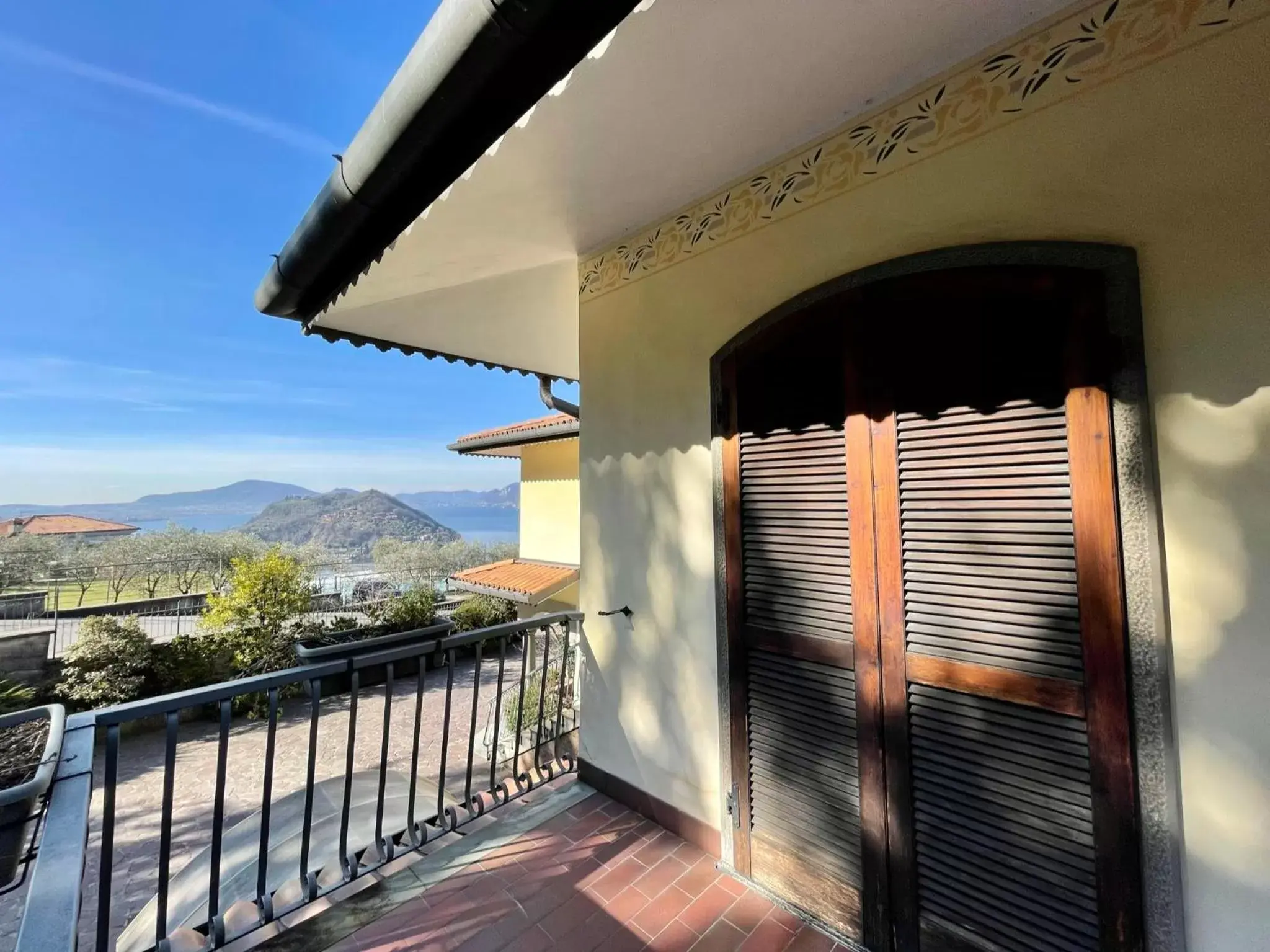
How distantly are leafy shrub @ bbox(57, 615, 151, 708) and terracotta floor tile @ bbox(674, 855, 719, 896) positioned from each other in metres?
9.18

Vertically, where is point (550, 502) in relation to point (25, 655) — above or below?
above

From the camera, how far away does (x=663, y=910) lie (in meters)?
1.93

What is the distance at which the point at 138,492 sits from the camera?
223ft

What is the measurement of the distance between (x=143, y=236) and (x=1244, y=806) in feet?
132

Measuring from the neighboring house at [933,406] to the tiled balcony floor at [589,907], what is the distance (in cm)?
15

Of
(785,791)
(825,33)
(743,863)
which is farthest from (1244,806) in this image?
(825,33)

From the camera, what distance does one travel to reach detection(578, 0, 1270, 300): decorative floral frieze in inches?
50.0

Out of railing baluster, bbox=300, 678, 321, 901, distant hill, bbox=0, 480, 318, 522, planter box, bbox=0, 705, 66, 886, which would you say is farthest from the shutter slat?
distant hill, bbox=0, 480, 318, 522

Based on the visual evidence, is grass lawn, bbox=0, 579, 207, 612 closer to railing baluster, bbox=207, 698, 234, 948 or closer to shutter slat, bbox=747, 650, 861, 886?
railing baluster, bbox=207, 698, 234, 948

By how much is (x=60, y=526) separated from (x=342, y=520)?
14452 mm

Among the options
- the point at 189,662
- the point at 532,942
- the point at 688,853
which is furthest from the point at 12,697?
the point at 688,853

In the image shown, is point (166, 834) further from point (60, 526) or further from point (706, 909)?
point (60, 526)

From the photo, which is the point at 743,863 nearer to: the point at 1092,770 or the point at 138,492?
the point at 1092,770

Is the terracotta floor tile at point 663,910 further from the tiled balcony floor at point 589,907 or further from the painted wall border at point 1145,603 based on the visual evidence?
the painted wall border at point 1145,603
